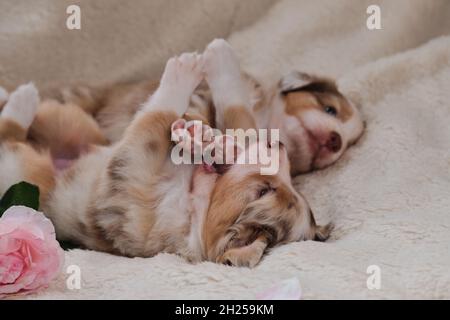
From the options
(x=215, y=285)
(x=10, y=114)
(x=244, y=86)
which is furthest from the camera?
(x=244, y=86)

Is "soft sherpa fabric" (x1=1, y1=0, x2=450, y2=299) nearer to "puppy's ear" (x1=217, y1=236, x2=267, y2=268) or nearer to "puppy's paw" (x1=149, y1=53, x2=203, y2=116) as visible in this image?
"puppy's ear" (x1=217, y1=236, x2=267, y2=268)

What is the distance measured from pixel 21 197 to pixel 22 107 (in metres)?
0.60

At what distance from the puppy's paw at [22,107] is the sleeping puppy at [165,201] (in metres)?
0.20

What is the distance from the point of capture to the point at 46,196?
2402mm

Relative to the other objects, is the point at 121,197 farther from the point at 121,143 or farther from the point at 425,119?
the point at 425,119

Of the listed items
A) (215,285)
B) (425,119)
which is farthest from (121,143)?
(425,119)

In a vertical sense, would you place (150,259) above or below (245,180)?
below

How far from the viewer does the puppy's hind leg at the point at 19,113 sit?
8.41 feet

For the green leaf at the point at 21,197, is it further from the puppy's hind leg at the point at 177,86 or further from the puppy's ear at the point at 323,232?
the puppy's ear at the point at 323,232

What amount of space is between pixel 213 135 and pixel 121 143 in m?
0.29

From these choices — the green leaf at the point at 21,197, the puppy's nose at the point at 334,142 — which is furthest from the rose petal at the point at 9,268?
the puppy's nose at the point at 334,142
